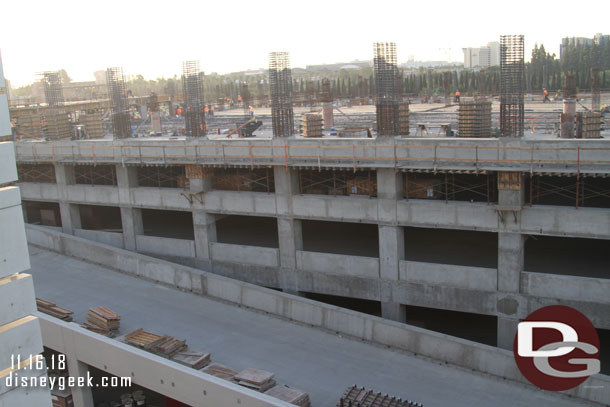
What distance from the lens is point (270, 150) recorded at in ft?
75.6

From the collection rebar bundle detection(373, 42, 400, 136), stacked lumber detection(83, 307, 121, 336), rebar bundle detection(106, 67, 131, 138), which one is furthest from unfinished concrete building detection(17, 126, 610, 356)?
stacked lumber detection(83, 307, 121, 336)

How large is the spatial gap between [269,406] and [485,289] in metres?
9.61

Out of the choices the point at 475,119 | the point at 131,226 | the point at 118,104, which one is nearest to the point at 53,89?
the point at 118,104

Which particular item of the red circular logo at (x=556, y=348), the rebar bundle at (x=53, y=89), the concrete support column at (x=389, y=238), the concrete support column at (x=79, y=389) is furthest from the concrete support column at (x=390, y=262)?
the rebar bundle at (x=53, y=89)

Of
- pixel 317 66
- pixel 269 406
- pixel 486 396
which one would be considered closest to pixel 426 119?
pixel 486 396

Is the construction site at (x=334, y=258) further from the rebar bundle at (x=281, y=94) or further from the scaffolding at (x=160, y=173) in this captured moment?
the scaffolding at (x=160, y=173)

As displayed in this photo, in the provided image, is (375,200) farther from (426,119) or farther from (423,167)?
(426,119)

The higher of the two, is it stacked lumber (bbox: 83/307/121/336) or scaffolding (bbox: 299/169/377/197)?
scaffolding (bbox: 299/169/377/197)

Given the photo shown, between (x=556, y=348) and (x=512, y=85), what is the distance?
8.48 metres

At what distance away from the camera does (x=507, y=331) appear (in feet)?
66.2

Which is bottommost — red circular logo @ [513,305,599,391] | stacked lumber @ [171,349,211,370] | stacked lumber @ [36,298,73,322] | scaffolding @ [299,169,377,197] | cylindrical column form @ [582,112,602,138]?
red circular logo @ [513,305,599,391]

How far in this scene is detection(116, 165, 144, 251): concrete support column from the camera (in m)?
27.9

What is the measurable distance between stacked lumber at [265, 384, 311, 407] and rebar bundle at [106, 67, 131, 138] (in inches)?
689

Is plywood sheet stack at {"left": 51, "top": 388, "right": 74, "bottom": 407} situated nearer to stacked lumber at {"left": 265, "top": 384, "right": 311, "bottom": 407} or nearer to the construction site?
the construction site
